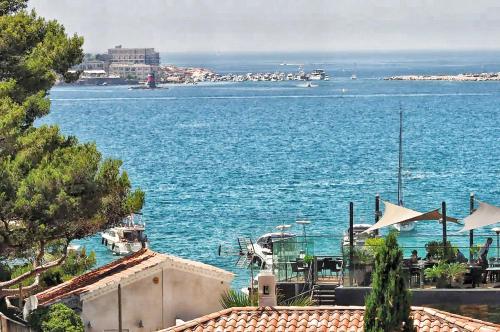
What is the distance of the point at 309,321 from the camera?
20875 millimetres

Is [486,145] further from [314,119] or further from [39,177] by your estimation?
[39,177]

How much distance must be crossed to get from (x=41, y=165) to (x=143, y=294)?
126 inches

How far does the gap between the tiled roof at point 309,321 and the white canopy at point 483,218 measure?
11.5 meters

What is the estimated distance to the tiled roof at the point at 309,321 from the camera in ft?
67.3

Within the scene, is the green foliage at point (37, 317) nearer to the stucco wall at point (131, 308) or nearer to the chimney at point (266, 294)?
the stucco wall at point (131, 308)

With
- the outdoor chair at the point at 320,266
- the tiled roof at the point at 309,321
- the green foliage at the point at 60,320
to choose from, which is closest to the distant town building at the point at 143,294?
the green foliage at the point at 60,320

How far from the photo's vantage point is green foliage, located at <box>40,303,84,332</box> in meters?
22.2

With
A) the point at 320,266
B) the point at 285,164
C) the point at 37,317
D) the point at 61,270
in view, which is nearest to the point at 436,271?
the point at 320,266

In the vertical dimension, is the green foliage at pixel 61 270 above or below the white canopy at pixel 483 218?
below

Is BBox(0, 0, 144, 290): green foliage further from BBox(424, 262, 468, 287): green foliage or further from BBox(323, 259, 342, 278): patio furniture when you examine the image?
BBox(424, 262, 468, 287): green foliage

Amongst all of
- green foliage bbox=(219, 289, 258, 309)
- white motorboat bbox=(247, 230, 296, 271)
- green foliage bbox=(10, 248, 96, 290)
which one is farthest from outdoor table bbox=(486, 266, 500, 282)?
white motorboat bbox=(247, 230, 296, 271)

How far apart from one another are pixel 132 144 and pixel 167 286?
94.2 m

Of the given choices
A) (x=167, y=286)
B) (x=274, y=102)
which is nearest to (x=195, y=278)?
(x=167, y=286)

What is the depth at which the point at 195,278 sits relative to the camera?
2541 centimetres
